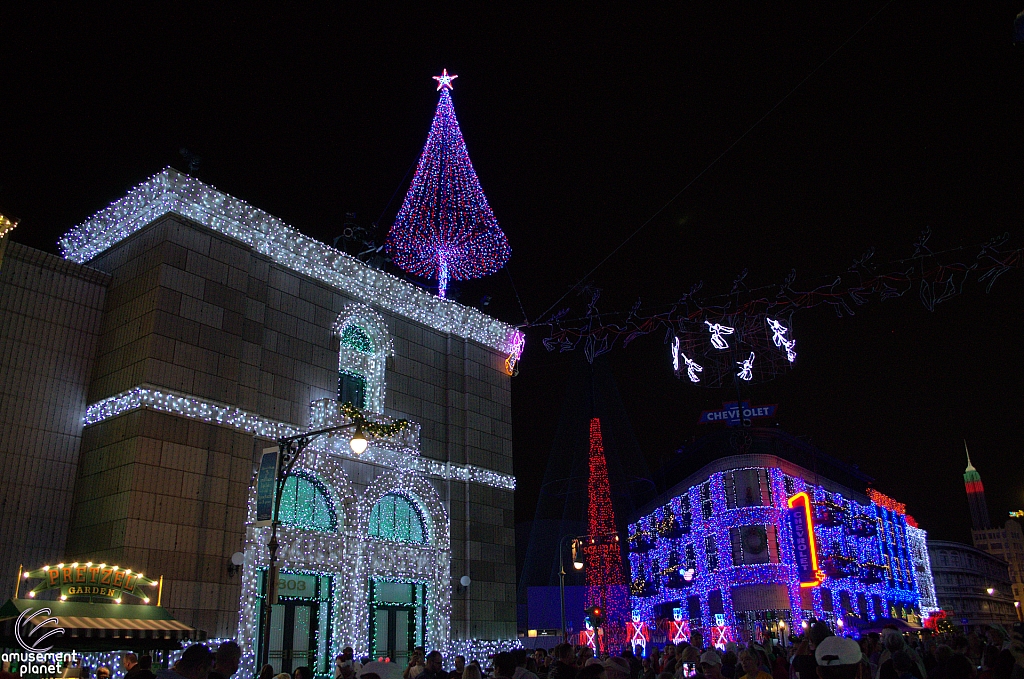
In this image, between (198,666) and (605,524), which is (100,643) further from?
(605,524)

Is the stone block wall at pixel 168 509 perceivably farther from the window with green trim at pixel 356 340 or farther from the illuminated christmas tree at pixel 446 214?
the illuminated christmas tree at pixel 446 214

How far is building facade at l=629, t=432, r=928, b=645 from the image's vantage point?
5541 centimetres

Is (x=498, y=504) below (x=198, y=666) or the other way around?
the other way around

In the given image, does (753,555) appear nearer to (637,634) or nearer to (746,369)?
(637,634)

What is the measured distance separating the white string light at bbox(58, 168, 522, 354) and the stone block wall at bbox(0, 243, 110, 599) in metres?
1.93

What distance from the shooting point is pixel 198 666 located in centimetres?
682

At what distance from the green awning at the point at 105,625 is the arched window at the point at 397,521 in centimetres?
736

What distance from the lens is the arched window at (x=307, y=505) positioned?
22156 mm

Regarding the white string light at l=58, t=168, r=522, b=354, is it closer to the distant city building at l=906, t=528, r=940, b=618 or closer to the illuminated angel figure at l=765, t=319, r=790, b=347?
the illuminated angel figure at l=765, t=319, r=790, b=347

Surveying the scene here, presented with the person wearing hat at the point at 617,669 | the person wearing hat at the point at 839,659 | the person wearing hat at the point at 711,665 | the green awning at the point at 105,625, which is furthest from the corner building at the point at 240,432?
the person wearing hat at the point at 839,659

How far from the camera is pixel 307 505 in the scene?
74.2 ft

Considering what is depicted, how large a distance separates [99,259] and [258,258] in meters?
4.43

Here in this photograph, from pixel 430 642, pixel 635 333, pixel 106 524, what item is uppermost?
pixel 635 333

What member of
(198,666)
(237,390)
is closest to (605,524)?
(237,390)
